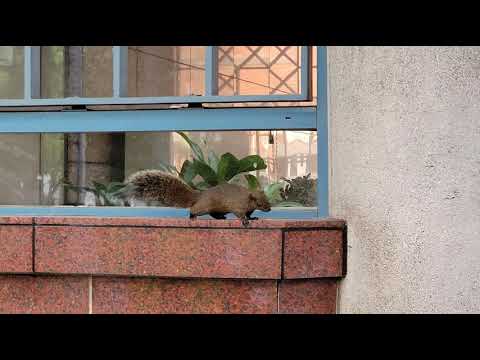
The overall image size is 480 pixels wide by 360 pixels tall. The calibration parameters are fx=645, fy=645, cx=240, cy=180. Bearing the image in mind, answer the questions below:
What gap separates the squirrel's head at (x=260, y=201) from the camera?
9.60 feet

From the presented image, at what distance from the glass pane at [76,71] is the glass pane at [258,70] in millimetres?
612

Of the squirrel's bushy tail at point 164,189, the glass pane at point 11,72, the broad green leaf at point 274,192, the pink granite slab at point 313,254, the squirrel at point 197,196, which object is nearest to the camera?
the pink granite slab at point 313,254

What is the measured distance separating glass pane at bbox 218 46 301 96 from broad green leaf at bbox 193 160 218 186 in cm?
37

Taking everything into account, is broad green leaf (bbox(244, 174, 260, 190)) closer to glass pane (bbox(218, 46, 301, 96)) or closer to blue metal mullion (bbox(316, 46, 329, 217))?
blue metal mullion (bbox(316, 46, 329, 217))

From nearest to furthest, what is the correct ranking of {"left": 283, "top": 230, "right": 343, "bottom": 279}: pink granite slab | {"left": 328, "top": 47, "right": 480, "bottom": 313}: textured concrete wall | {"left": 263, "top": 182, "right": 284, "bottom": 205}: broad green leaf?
{"left": 328, "top": 47, "right": 480, "bottom": 313}: textured concrete wall < {"left": 283, "top": 230, "right": 343, "bottom": 279}: pink granite slab < {"left": 263, "top": 182, "right": 284, "bottom": 205}: broad green leaf

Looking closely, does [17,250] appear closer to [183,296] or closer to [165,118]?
[183,296]

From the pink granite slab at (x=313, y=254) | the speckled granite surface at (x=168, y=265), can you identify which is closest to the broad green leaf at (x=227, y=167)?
the speckled granite surface at (x=168, y=265)

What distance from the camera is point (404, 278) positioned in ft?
7.46

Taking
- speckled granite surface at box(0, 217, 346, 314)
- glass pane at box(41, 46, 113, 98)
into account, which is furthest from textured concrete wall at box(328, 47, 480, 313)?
glass pane at box(41, 46, 113, 98)

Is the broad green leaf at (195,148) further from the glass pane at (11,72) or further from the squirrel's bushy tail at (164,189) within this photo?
the glass pane at (11,72)

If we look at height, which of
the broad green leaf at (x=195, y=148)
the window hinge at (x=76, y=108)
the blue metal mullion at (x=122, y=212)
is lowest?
the blue metal mullion at (x=122, y=212)

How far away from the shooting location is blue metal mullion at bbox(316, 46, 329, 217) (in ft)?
10.00

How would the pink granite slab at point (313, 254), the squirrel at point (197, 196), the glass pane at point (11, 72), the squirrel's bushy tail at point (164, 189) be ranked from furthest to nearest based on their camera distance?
the glass pane at point (11, 72) → the squirrel's bushy tail at point (164, 189) → the squirrel at point (197, 196) → the pink granite slab at point (313, 254)

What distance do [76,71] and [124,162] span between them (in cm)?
56
